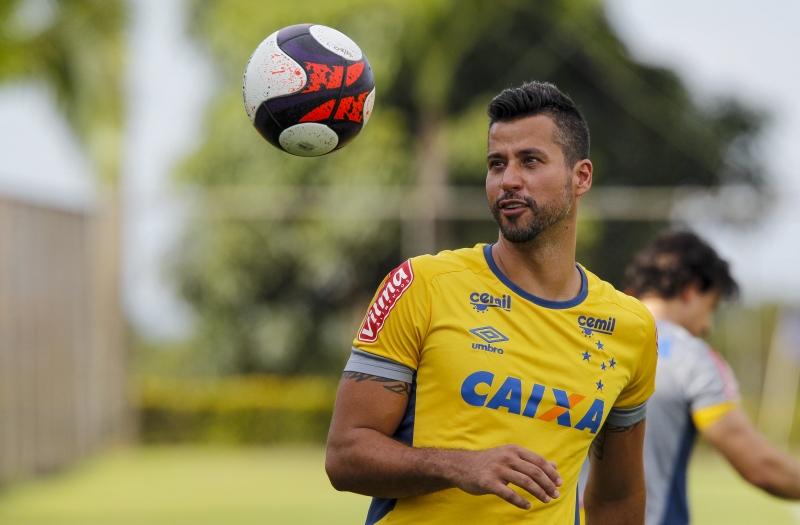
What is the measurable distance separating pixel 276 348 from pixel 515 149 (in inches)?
616

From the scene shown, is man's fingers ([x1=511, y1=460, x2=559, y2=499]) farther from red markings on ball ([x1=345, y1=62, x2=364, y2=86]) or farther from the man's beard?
red markings on ball ([x1=345, y1=62, x2=364, y2=86])

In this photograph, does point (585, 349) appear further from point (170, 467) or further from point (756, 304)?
point (756, 304)

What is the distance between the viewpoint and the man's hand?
2.55 metres

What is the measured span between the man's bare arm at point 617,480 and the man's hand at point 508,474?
0.82 m

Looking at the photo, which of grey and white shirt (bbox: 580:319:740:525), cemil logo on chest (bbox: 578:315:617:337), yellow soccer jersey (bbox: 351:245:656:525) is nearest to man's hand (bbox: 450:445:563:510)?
yellow soccer jersey (bbox: 351:245:656:525)

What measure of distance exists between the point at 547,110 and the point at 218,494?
32.9 ft

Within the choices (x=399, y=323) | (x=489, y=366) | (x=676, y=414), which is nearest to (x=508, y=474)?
(x=489, y=366)

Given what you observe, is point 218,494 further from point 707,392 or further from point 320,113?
point 320,113

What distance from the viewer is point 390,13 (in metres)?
21.0

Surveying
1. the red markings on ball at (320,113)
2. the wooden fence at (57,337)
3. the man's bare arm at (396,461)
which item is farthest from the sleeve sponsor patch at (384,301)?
the wooden fence at (57,337)

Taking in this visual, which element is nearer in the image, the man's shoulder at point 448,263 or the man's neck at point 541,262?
the man's shoulder at point 448,263

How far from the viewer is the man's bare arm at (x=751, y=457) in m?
4.24

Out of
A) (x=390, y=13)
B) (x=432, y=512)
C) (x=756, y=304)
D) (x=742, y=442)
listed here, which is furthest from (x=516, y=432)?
(x=390, y=13)

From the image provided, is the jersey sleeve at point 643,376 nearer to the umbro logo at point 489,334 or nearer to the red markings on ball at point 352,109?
the umbro logo at point 489,334
